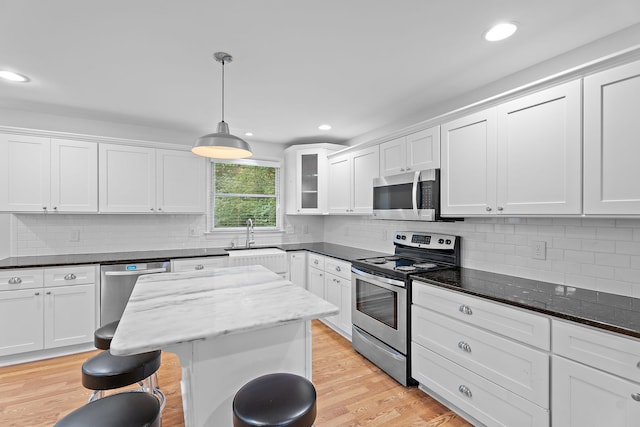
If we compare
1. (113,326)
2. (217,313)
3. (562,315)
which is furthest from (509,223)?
(113,326)

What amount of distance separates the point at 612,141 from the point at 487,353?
4.51ft

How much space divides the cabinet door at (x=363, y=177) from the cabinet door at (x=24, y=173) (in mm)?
3348

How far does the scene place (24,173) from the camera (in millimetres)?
3094

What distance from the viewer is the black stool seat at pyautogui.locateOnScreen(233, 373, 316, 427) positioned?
42.8 inches

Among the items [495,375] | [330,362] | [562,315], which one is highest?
Answer: [562,315]

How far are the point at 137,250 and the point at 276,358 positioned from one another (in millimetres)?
3130

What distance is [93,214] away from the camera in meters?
3.53

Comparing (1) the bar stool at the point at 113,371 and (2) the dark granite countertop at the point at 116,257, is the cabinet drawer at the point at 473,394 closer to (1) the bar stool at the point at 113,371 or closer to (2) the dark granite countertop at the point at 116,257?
(2) the dark granite countertop at the point at 116,257

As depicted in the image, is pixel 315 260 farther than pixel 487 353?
Yes

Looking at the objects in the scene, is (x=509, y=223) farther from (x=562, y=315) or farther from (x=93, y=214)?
(x=93, y=214)

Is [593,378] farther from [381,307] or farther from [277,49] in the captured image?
[277,49]

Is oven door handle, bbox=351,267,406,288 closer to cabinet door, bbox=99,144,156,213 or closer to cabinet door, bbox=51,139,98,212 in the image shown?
cabinet door, bbox=99,144,156,213

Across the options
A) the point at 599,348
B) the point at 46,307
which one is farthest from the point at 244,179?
the point at 599,348

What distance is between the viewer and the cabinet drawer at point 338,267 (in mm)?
3266
